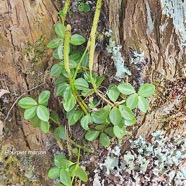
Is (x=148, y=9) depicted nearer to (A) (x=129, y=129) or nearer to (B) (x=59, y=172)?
(A) (x=129, y=129)

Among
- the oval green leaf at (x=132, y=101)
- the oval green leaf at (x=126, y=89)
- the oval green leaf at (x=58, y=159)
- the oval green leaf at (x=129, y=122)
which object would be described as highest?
the oval green leaf at (x=126, y=89)

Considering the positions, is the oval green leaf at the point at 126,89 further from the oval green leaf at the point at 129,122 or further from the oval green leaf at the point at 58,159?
the oval green leaf at the point at 58,159

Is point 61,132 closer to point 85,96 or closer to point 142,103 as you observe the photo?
point 85,96

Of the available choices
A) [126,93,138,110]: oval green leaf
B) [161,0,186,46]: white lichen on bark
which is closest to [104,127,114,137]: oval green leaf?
[126,93,138,110]: oval green leaf

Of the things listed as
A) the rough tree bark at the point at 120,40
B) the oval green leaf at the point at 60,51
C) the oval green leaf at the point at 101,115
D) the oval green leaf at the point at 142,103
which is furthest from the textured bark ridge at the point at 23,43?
the oval green leaf at the point at 142,103

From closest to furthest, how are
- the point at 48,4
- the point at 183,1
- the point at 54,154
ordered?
1. the point at 183,1
2. the point at 48,4
3. the point at 54,154

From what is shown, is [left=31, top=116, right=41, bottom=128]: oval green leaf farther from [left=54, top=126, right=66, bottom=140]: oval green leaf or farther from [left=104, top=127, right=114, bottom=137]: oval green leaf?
[left=104, top=127, right=114, bottom=137]: oval green leaf

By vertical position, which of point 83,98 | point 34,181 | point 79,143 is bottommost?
point 34,181

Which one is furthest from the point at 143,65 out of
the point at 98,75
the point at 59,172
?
the point at 59,172
